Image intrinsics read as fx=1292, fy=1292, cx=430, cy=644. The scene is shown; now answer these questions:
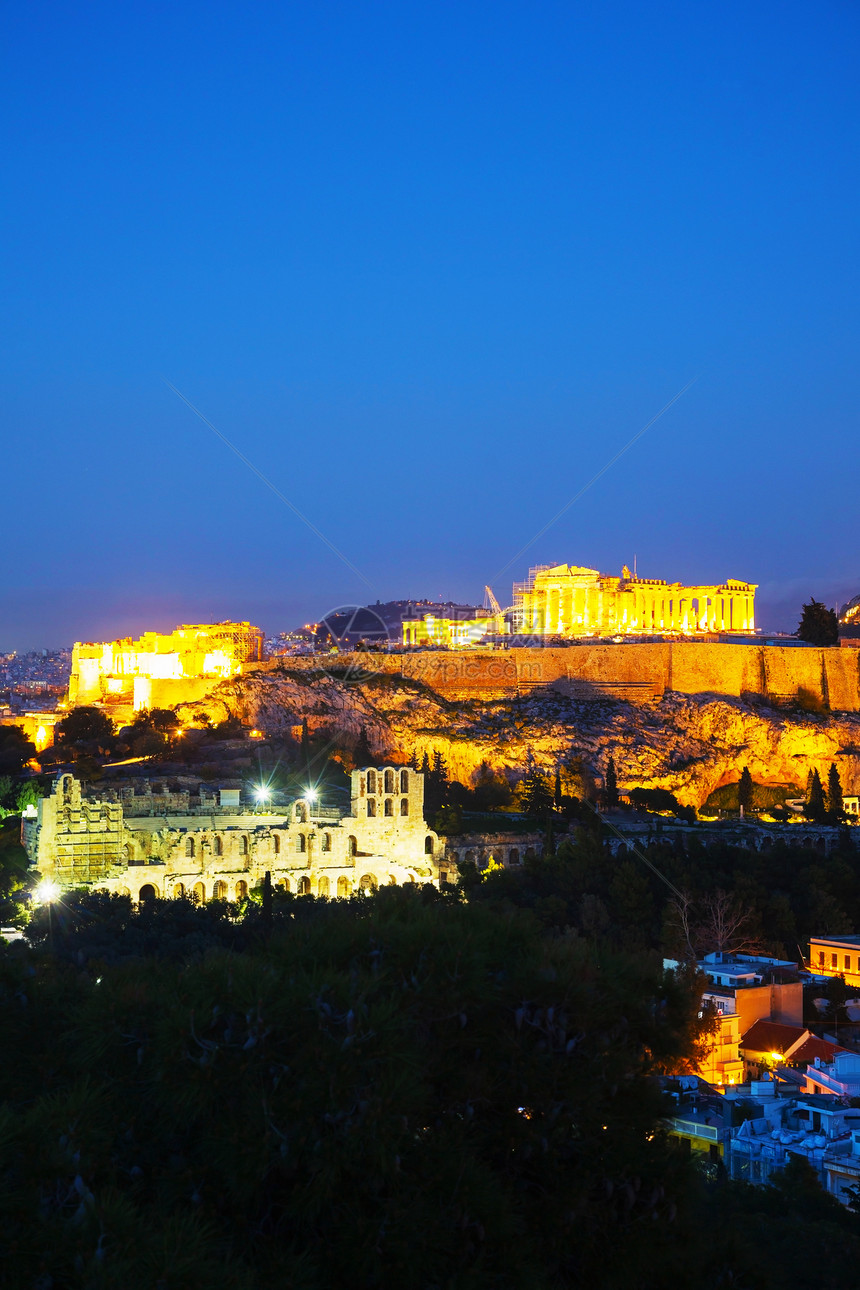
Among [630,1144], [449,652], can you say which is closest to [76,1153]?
[630,1144]

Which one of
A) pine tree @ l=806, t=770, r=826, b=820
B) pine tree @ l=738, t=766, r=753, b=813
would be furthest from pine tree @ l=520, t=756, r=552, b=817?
pine tree @ l=806, t=770, r=826, b=820

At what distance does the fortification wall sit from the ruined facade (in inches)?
136

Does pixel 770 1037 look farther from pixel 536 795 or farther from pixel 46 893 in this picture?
pixel 536 795

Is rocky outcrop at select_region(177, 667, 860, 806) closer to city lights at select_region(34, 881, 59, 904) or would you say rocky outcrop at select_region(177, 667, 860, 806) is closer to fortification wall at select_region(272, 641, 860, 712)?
fortification wall at select_region(272, 641, 860, 712)

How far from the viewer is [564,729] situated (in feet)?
152

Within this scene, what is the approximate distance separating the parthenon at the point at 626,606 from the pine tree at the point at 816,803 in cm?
2136

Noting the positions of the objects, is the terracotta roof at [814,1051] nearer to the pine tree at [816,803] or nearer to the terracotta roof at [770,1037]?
the terracotta roof at [770,1037]

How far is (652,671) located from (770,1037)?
101 ft

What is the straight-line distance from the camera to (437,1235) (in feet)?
24.9

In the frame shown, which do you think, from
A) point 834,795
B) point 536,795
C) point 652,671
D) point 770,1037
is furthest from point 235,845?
point 652,671

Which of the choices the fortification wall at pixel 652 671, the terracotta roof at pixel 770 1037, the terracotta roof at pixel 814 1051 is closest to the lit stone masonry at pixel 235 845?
the terracotta roof at pixel 770 1037

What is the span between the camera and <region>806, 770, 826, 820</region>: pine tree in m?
39.1

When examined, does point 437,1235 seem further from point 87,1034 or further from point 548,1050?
point 87,1034

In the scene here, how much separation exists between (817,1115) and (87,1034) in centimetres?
1316
